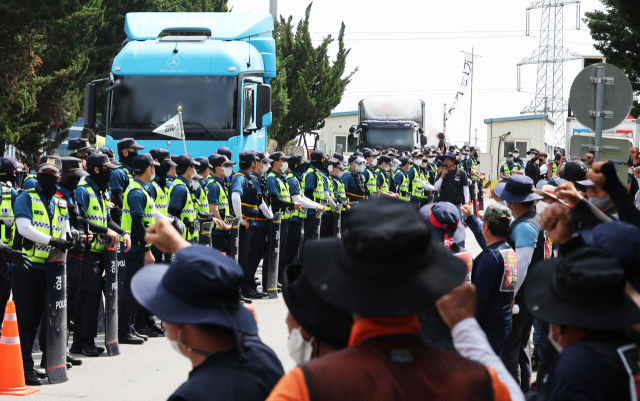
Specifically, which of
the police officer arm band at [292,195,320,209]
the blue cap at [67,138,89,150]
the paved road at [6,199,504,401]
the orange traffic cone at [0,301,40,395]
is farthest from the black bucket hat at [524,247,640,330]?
the police officer arm band at [292,195,320,209]

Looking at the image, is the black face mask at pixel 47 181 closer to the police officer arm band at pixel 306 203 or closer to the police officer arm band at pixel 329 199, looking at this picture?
the police officer arm band at pixel 306 203

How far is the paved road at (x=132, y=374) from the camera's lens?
626 cm

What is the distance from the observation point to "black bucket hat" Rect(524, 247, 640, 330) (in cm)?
222

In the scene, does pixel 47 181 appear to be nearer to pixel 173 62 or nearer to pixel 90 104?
pixel 173 62

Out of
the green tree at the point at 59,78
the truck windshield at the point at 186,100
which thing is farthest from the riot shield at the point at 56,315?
the green tree at the point at 59,78

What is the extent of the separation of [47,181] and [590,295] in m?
5.29

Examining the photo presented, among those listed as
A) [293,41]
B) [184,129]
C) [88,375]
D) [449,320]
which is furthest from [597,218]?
[293,41]

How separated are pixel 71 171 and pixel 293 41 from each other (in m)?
32.0

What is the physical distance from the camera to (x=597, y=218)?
3.43 meters

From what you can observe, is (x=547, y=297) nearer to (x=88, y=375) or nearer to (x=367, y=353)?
(x=367, y=353)

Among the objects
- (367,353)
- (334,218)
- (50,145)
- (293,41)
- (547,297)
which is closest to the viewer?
(367,353)

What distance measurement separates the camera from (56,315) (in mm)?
6297

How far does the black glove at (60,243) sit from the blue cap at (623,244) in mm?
4859

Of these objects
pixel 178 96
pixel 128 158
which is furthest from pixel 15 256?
pixel 178 96
